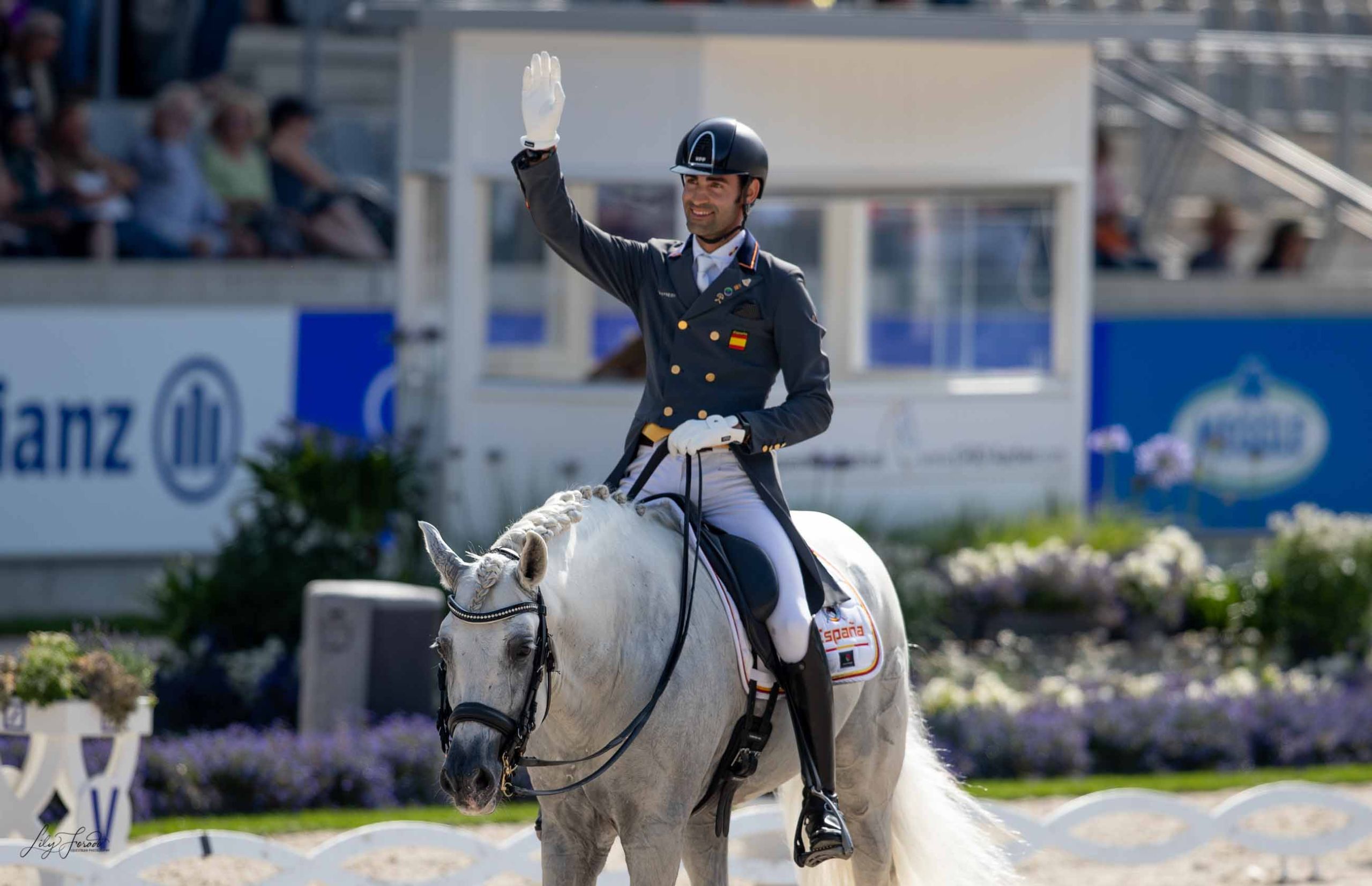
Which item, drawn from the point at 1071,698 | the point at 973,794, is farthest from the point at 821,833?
the point at 1071,698

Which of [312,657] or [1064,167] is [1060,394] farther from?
[312,657]

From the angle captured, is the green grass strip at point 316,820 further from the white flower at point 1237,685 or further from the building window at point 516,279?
the building window at point 516,279

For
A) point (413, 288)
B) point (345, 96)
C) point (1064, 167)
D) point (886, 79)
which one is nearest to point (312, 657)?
point (413, 288)

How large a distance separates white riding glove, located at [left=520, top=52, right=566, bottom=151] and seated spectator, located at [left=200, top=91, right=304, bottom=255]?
10.0 meters

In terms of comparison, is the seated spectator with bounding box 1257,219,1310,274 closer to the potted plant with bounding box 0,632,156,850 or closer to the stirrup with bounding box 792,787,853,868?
the potted plant with bounding box 0,632,156,850

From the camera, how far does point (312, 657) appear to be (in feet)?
31.3

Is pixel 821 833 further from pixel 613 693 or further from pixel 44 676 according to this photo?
pixel 44 676

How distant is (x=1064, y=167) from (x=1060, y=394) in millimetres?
1591

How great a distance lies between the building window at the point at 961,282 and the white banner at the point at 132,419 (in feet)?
14.2

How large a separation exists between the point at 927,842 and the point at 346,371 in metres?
8.57

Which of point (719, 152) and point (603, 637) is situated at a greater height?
point (719, 152)

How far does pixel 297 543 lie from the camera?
11406 mm

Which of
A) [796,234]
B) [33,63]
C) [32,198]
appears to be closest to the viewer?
[796,234]

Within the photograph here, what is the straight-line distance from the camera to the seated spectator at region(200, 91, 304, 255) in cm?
1484
